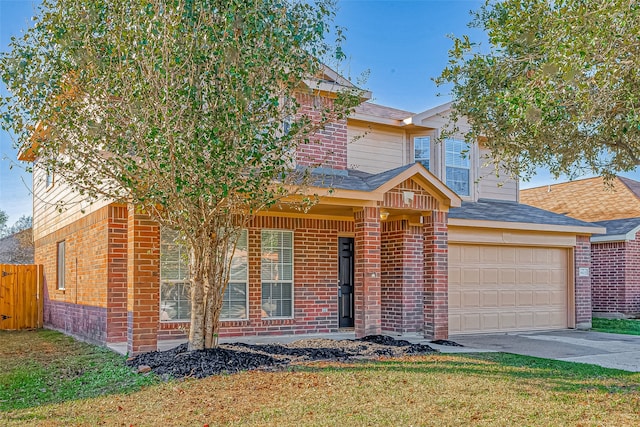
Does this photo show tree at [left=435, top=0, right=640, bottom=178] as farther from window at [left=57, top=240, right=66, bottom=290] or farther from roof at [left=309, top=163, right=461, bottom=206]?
window at [left=57, top=240, right=66, bottom=290]

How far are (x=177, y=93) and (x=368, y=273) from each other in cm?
513

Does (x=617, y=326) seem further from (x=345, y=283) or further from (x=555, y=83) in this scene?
(x=555, y=83)

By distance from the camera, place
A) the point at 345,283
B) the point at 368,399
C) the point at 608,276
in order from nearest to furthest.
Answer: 1. the point at 368,399
2. the point at 345,283
3. the point at 608,276

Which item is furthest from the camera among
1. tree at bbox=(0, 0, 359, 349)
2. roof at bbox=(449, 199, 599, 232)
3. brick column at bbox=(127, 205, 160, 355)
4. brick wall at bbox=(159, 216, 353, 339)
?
roof at bbox=(449, 199, 599, 232)

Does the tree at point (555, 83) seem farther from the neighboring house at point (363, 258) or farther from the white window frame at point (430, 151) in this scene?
the white window frame at point (430, 151)

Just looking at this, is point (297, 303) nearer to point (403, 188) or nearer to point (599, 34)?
point (403, 188)

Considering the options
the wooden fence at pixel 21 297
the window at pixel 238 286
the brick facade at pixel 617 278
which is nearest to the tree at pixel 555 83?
the window at pixel 238 286

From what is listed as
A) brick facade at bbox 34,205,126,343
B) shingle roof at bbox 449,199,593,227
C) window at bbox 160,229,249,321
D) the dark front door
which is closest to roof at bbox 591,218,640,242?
shingle roof at bbox 449,199,593,227

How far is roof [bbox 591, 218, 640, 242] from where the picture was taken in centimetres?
1750

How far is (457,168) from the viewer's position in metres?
15.0

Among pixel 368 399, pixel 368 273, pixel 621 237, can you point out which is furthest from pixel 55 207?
pixel 621 237

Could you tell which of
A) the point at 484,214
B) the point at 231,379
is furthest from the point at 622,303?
the point at 231,379

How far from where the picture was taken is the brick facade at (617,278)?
17.6m

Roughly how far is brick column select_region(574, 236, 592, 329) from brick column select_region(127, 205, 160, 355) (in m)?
11.1
